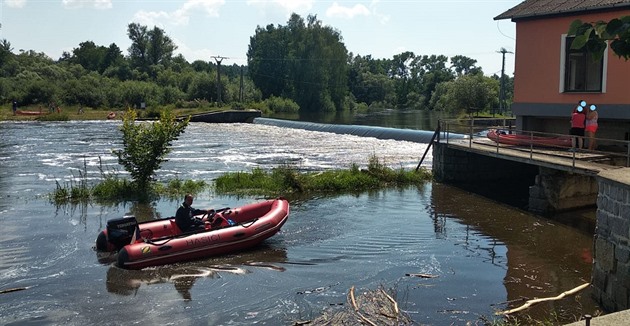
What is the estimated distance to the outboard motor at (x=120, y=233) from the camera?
1262 cm

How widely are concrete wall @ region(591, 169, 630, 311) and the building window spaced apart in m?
9.31

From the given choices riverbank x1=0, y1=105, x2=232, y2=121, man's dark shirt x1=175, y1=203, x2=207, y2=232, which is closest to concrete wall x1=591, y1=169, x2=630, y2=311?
man's dark shirt x1=175, y1=203, x2=207, y2=232

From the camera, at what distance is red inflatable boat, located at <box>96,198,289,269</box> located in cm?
1185

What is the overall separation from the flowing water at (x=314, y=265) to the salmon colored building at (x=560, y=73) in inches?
146

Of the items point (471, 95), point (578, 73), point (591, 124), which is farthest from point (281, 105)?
point (591, 124)

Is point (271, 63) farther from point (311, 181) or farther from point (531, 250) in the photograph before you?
point (531, 250)

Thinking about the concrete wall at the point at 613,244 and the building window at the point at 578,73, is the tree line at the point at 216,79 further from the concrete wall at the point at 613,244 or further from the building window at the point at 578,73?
the concrete wall at the point at 613,244

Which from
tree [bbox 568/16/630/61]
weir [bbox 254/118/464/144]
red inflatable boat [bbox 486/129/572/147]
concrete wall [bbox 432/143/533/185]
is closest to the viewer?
tree [bbox 568/16/630/61]

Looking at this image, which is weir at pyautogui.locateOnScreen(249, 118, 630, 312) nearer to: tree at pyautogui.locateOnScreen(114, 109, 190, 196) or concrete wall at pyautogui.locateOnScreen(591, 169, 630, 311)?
concrete wall at pyautogui.locateOnScreen(591, 169, 630, 311)

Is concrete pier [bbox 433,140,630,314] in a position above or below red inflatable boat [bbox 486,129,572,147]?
below

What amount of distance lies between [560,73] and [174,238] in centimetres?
1316

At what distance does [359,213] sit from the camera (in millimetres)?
17016

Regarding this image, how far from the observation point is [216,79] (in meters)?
77.8

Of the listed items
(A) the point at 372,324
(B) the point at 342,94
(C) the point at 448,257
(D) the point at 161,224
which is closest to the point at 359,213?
(C) the point at 448,257
